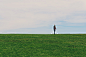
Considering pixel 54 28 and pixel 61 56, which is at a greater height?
pixel 54 28

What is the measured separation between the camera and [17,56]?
30.3 ft

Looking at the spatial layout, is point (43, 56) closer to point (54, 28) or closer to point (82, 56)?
point (82, 56)

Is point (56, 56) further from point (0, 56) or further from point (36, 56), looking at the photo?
point (0, 56)

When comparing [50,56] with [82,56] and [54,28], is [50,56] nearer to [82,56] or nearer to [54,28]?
[82,56]

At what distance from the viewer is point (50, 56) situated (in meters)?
9.23

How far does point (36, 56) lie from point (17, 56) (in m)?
1.22

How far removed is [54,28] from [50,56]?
81.9 ft

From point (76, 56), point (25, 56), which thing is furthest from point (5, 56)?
point (76, 56)

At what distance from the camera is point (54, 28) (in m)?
34.0

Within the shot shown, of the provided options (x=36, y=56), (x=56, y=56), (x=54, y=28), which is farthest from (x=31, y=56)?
(x=54, y=28)

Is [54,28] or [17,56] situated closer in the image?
[17,56]

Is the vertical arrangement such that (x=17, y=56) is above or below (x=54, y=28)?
below

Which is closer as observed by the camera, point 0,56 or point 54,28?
point 0,56

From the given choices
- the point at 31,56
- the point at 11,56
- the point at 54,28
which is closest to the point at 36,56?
the point at 31,56
